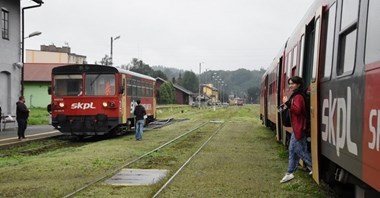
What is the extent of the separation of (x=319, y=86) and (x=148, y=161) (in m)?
7.61

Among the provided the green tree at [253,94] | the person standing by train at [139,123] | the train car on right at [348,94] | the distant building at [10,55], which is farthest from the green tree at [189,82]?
the train car on right at [348,94]

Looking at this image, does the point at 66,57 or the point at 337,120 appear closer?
the point at 337,120

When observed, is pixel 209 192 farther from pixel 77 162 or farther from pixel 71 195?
pixel 77 162

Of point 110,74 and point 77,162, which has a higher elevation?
point 110,74

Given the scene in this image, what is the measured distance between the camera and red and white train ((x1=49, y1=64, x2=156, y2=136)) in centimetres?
2047

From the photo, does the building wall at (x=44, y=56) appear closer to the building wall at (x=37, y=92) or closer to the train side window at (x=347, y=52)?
the building wall at (x=37, y=92)

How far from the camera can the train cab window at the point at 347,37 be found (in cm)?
483

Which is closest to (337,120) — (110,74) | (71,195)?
(71,195)

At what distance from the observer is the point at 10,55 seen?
84.5ft

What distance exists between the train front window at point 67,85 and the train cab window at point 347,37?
54.0ft

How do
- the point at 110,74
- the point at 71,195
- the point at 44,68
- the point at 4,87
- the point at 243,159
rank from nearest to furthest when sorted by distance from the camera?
the point at 71,195 < the point at 243,159 < the point at 110,74 < the point at 4,87 < the point at 44,68

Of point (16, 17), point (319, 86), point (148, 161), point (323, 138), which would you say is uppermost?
point (16, 17)

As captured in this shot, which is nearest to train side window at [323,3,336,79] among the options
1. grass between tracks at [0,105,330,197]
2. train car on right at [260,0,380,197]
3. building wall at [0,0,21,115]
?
train car on right at [260,0,380,197]

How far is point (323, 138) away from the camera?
635 centimetres
